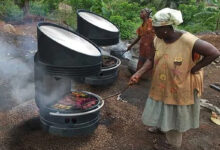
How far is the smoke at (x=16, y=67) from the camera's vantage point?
5.74m

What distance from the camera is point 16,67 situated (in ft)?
23.3

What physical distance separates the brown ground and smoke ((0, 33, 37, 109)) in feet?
2.66

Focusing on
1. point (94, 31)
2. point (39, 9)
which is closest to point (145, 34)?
point (94, 31)

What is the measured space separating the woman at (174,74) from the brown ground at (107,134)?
Answer: 0.69 meters

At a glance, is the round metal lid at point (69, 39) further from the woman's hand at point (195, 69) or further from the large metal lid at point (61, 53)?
the woman's hand at point (195, 69)

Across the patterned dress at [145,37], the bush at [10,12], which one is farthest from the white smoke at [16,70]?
the patterned dress at [145,37]

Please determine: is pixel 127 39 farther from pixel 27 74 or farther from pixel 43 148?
pixel 43 148

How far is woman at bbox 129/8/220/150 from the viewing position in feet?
10.5

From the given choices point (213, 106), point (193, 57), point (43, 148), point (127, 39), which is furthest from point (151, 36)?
point (127, 39)

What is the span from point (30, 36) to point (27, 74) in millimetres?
3740

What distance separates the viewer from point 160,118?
142 inches

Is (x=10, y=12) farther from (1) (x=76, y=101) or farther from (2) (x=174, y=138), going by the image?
(2) (x=174, y=138)

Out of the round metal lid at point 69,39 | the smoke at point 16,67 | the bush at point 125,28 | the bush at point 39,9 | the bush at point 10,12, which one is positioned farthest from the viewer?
the bush at point 39,9

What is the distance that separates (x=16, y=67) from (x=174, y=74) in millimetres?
4845
